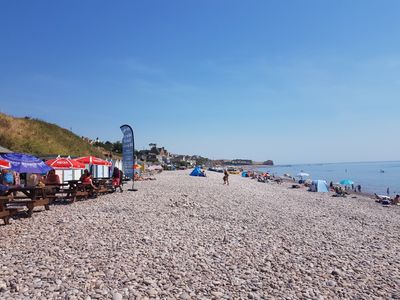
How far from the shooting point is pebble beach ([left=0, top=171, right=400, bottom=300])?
207 inches

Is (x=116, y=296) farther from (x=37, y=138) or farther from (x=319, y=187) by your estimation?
(x=319, y=187)

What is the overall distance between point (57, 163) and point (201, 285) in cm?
1188

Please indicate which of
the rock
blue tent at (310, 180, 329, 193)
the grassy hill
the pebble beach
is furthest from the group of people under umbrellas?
blue tent at (310, 180, 329, 193)

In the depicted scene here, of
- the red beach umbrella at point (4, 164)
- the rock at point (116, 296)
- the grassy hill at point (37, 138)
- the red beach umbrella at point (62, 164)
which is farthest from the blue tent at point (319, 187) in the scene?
the rock at point (116, 296)

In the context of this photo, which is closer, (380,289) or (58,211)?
(380,289)

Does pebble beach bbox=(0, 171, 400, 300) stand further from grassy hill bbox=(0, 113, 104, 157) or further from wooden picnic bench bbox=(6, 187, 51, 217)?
grassy hill bbox=(0, 113, 104, 157)

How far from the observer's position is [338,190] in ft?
110

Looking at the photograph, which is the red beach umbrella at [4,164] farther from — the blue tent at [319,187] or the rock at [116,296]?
the blue tent at [319,187]

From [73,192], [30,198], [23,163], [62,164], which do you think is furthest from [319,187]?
[30,198]

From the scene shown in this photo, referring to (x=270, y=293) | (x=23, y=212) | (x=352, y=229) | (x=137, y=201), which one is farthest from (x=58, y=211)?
(x=352, y=229)

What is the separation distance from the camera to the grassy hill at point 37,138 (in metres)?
30.4

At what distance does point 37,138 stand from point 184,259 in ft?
110

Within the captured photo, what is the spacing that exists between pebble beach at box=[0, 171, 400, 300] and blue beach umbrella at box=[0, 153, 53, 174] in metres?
2.04

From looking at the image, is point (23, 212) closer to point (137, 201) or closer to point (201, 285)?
point (137, 201)
